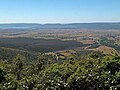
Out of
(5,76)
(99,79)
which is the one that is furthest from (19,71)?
(99,79)

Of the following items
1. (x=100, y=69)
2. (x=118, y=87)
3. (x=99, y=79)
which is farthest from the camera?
(x=100, y=69)

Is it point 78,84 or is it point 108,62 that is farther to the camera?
point 108,62

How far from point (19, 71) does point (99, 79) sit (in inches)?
1430

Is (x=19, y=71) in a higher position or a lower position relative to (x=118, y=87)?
lower

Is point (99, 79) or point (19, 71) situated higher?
point (99, 79)

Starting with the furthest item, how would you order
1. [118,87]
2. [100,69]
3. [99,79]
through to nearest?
[100,69]
[99,79]
[118,87]

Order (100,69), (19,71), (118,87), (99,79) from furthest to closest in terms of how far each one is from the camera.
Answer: (19,71) → (100,69) → (99,79) → (118,87)

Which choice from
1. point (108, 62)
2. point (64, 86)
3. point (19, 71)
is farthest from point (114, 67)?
point (19, 71)

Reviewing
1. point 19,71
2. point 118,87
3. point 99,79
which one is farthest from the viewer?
point 19,71

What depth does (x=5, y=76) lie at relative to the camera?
53594 mm

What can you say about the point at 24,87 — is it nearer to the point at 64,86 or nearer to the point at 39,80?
the point at 39,80

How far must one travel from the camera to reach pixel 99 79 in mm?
45594

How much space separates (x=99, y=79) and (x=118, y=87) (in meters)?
3.94

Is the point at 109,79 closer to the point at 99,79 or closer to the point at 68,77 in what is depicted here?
the point at 99,79
